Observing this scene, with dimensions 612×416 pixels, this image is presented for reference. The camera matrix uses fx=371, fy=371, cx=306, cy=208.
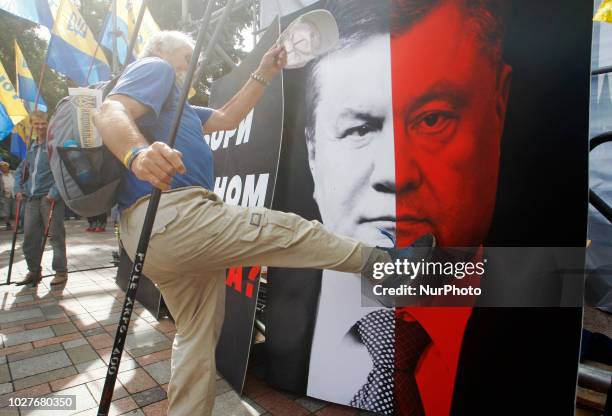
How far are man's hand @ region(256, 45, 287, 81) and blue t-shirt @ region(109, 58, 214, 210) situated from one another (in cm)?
54

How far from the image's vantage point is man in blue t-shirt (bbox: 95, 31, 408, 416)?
1389 millimetres

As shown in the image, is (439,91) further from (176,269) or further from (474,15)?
(176,269)

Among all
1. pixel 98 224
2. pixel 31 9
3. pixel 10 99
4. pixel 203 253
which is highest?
pixel 31 9

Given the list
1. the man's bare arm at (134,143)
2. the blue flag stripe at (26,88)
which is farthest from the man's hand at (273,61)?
the blue flag stripe at (26,88)

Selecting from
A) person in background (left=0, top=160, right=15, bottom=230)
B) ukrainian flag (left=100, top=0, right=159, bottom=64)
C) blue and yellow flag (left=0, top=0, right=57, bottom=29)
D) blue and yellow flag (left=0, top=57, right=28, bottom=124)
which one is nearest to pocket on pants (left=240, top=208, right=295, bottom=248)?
ukrainian flag (left=100, top=0, right=159, bottom=64)

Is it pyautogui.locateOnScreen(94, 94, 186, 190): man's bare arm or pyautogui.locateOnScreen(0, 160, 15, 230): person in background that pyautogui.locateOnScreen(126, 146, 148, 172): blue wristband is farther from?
pyautogui.locateOnScreen(0, 160, 15, 230): person in background

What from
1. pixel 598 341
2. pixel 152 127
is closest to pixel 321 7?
pixel 152 127

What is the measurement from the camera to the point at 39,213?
435 cm

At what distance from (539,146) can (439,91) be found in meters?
0.46

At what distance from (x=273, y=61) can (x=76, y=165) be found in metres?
1.15

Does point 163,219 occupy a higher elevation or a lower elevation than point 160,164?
lower

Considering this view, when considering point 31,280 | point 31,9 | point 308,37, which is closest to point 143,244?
point 308,37

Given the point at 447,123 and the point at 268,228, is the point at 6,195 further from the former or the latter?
the point at 447,123

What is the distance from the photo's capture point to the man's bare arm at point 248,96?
2.02m
